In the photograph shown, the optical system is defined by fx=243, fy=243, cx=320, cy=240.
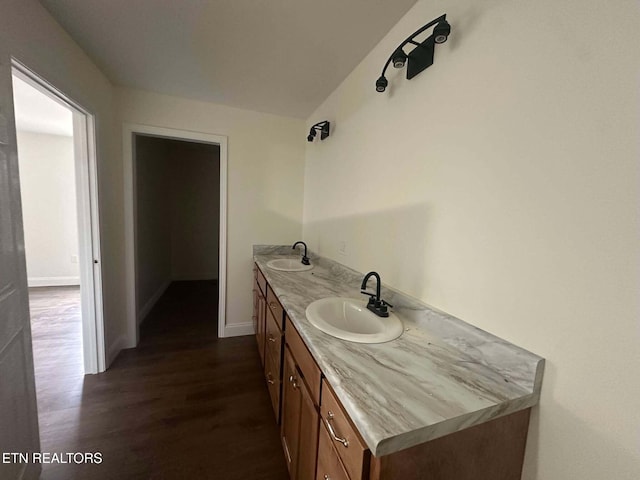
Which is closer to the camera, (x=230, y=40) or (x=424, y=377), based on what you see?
(x=424, y=377)

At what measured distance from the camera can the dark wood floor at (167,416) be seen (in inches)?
49.2

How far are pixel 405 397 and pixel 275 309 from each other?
3.22 feet

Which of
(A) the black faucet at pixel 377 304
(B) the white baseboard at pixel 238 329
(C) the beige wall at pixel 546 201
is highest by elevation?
(C) the beige wall at pixel 546 201

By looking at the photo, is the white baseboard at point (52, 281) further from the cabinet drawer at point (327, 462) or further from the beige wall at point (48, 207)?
the cabinet drawer at point (327, 462)

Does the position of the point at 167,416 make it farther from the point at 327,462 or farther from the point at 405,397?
the point at 405,397

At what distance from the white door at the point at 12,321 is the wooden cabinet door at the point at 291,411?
110cm

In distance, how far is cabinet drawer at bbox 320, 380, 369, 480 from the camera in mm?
572

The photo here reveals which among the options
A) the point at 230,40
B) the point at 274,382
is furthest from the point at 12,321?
the point at 230,40

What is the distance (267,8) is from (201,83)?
3.31ft

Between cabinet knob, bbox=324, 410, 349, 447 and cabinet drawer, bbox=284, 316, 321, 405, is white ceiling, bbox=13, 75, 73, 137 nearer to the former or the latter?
cabinet drawer, bbox=284, 316, 321, 405

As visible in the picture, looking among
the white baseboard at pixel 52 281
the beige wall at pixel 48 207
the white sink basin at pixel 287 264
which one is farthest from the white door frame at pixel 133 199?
the white baseboard at pixel 52 281

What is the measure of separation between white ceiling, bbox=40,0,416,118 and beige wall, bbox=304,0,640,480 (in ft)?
1.22

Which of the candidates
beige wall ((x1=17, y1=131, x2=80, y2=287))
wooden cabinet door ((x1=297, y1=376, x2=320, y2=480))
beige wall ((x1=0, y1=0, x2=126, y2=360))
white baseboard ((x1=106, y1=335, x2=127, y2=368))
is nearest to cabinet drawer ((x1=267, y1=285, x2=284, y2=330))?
wooden cabinet door ((x1=297, y1=376, x2=320, y2=480))

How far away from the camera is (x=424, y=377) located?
0.74 metres
